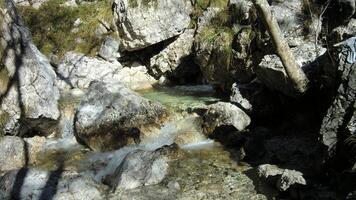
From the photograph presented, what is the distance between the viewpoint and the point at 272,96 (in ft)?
36.3

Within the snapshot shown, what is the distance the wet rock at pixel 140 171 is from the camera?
319 inches

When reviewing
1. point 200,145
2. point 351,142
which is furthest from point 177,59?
point 351,142

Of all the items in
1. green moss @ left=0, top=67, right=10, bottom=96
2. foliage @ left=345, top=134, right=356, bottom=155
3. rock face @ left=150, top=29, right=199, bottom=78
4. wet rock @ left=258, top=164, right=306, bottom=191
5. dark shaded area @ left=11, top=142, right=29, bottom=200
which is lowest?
dark shaded area @ left=11, top=142, right=29, bottom=200

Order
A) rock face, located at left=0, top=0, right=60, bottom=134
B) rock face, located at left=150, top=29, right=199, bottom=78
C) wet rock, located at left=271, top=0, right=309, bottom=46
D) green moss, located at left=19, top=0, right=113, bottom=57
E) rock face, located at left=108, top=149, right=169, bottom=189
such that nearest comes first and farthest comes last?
rock face, located at left=108, top=149, right=169, bottom=189, rock face, located at left=0, top=0, right=60, bottom=134, wet rock, located at left=271, top=0, right=309, bottom=46, rock face, located at left=150, top=29, right=199, bottom=78, green moss, located at left=19, top=0, right=113, bottom=57

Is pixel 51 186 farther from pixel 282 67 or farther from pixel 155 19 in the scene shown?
pixel 155 19

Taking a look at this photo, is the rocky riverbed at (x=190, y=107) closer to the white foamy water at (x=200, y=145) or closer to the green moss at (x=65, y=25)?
the white foamy water at (x=200, y=145)

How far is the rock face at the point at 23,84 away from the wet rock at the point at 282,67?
503 centimetres

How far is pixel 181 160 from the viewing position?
9.17 metres

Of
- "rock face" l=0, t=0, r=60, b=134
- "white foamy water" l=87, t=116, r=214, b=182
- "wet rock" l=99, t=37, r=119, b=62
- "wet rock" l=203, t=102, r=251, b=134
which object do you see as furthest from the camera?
"wet rock" l=99, t=37, r=119, b=62

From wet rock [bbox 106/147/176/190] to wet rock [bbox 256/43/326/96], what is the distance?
3.17 m

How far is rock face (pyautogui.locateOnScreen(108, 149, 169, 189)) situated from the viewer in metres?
8.09

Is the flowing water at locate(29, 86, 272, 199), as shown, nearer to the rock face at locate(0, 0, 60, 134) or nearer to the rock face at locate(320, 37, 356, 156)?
the rock face at locate(0, 0, 60, 134)

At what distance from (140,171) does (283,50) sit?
3.70 metres

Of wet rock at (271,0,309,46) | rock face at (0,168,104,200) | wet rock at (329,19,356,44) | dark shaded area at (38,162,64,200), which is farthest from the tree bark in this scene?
dark shaded area at (38,162,64,200)
